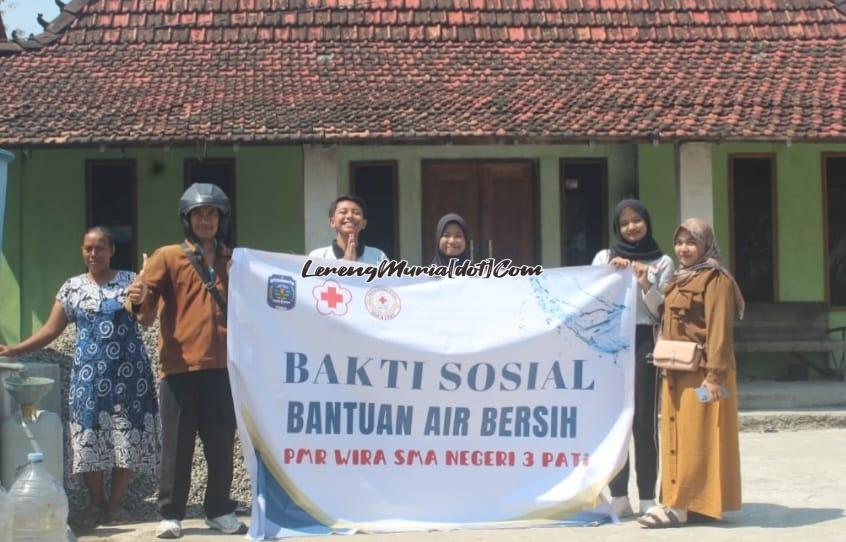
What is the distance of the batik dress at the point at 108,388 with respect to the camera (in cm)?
625

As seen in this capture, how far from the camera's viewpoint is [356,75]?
14203 millimetres

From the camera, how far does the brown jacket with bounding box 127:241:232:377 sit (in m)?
5.99

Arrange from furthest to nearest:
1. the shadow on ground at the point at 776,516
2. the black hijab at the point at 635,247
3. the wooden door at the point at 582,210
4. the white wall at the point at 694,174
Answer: the wooden door at the point at 582,210
the white wall at the point at 694,174
the black hijab at the point at 635,247
the shadow on ground at the point at 776,516

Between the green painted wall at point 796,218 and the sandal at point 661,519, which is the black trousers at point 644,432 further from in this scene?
the green painted wall at point 796,218

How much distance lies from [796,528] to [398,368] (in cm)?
→ 219

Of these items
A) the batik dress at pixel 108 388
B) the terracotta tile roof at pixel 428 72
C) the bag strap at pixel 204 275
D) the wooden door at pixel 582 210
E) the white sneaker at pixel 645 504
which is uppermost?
the terracotta tile roof at pixel 428 72

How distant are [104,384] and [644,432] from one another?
2.82m

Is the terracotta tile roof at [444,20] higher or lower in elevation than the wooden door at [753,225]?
higher

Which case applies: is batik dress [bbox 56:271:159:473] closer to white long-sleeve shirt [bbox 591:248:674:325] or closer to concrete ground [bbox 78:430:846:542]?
concrete ground [bbox 78:430:846:542]

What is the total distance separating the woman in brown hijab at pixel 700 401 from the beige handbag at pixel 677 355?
60 millimetres

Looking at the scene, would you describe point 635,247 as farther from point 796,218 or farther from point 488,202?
point 796,218

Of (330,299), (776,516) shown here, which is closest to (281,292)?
(330,299)

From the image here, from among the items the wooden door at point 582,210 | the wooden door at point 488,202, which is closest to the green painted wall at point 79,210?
the wooden door at point 488,202

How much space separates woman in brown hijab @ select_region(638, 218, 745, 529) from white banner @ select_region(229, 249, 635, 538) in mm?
266
